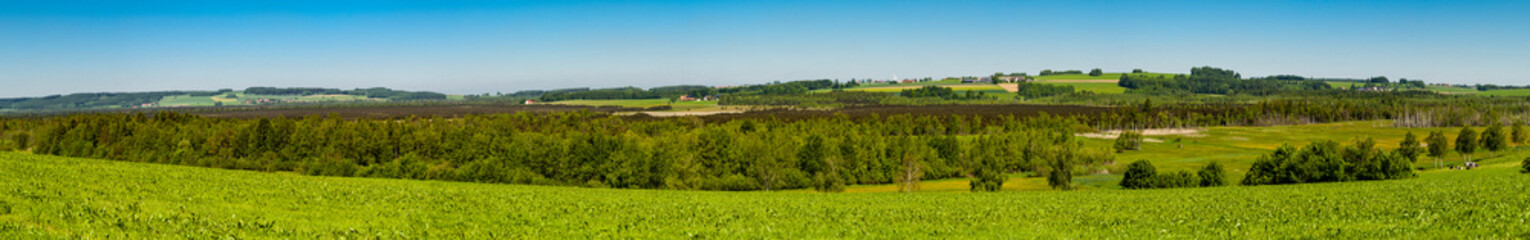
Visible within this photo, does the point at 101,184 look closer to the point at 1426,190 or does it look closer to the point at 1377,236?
the point at 1377,236

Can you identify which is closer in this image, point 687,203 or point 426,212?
point 426,212

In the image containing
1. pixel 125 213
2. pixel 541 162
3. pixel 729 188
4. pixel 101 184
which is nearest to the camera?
pixel 125 213

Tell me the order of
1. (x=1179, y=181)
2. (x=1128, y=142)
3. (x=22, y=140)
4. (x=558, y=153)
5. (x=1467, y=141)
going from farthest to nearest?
(x=1128, y=142) → (x=22, y=140) → (x=1467, y=141) → (x=558, y=153) → (x=1179, y=181)

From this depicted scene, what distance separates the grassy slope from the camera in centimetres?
1875

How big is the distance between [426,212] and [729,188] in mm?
50937

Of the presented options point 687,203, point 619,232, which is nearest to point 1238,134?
point 687,203

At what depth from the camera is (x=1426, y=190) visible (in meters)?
36.6

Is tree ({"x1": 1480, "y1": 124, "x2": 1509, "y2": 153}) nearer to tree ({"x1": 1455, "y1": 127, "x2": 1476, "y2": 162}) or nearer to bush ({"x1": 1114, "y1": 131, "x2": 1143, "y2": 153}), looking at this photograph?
tree ({"x1": 1455, "y1": 127, "x2": 1476, "y2": 162})

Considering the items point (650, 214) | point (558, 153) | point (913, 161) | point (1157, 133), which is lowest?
point (1157, 133)

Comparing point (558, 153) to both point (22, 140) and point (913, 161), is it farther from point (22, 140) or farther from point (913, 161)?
point (22, 140)

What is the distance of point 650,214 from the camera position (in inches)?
1111

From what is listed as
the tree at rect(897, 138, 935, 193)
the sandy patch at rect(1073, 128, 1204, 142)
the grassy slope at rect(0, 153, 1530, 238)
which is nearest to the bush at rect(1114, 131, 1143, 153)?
the sandy patch at rect(1073, 128, 1204, 142)

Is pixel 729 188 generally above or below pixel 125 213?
below

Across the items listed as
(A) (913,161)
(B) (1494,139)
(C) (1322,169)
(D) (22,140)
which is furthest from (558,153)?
(B) (1494,139)
